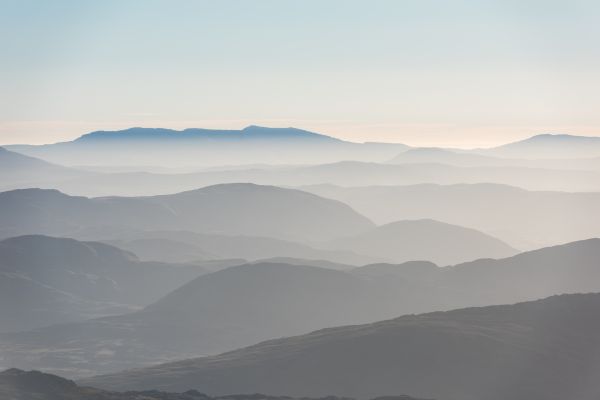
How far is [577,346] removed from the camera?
133375mm

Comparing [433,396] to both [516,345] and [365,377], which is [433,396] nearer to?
[365,377]

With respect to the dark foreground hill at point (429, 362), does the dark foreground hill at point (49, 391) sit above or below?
above

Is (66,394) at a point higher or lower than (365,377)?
higher

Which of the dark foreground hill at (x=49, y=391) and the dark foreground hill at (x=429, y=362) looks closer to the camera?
the dark foreground hill at (x=49, y=391)

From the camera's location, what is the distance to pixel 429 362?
126250 millimetres

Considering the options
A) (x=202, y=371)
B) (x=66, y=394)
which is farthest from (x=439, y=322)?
(x=66, y=394)

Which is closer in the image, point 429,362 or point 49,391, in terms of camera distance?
point 49,391

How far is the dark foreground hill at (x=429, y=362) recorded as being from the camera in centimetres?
11900

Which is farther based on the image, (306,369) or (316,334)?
(316,334)

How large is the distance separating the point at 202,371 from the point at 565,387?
5423 cm

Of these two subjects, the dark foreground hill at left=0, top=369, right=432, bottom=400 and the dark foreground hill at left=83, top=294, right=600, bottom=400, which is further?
the dark foreground hill at left=83, top=294, right=600, bottom=400

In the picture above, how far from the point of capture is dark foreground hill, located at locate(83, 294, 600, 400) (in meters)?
119

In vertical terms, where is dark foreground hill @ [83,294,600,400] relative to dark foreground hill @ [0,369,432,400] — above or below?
below

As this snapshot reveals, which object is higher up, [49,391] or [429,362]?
[49,391]
